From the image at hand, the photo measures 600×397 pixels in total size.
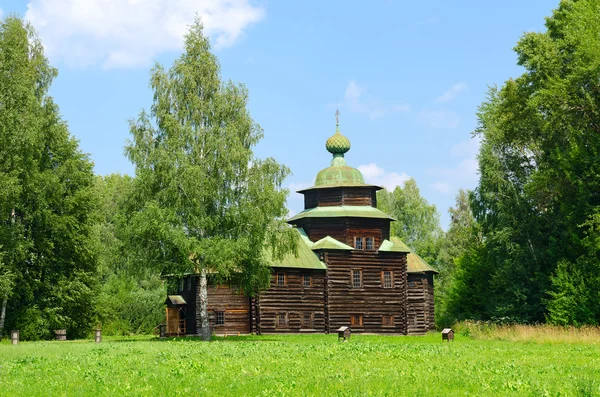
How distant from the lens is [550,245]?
4762cm

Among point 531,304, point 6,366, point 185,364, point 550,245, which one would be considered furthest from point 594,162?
point 6,366

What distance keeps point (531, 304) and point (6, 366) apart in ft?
121

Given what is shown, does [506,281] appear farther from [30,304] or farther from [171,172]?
[30,304]

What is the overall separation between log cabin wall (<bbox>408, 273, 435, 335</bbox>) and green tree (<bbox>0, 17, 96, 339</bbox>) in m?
23.6

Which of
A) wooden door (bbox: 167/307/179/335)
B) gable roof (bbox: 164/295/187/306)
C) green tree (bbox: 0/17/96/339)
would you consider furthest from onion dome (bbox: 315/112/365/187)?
green tree (bbox: 0/17/96/339)

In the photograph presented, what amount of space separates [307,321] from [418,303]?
10.9m

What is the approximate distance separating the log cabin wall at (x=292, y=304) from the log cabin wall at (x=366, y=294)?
2.82 ft

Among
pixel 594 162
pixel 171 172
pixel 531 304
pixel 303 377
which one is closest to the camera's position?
pixel 303 377

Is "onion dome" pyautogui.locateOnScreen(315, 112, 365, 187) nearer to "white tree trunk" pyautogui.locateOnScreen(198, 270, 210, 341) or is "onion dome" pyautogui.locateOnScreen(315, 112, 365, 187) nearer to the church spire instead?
the church spire

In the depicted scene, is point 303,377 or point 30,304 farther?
point 30,304

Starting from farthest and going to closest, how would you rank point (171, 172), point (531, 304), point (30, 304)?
point (531, 304) < point (30, 304) < point (171, 172)

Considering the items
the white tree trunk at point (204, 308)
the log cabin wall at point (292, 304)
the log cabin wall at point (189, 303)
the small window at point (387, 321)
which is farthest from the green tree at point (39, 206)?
the small window at point (387, 321)

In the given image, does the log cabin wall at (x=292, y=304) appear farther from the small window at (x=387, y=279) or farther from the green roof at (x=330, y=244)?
the small window at (x=387, y=279)

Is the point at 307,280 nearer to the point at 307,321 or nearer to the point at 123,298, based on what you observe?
the point at 307,321
